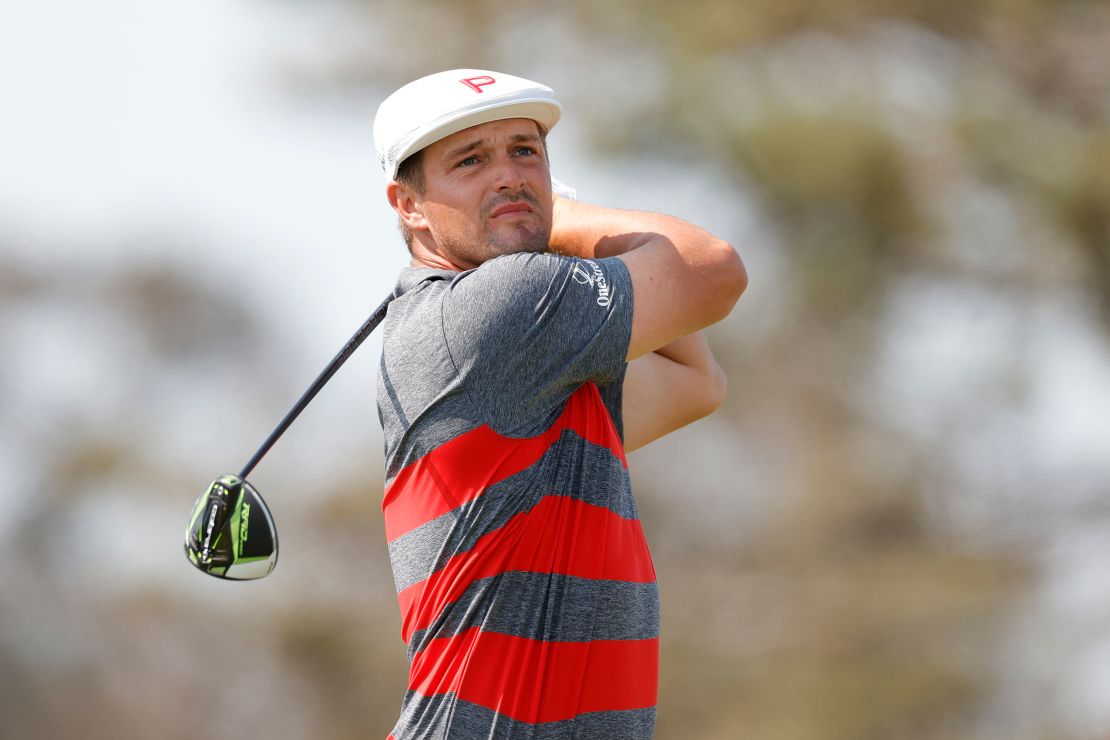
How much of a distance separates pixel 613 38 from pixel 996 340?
3.56 m

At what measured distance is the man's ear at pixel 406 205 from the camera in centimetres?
Result: 348

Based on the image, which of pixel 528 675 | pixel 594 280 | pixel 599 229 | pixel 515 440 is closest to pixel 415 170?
pixel 599 229

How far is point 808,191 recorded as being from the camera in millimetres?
11273

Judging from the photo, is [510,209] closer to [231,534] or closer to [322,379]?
[322,379]

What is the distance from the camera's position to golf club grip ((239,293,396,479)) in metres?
3.28

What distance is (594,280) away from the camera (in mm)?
3158

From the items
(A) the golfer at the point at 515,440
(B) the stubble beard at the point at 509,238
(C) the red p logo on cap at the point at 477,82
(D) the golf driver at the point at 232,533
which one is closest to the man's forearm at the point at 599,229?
(A) the golfer at the point at 515,440

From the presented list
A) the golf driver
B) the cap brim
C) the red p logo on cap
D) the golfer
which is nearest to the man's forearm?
the golfer

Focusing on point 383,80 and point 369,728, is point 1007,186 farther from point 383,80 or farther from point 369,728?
point 369,728

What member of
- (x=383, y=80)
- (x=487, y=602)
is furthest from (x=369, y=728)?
(x=487, y=602)

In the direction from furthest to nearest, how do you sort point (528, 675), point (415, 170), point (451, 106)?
1. point (415, 170)
2. point (451, 106)
3. point (528, 675)

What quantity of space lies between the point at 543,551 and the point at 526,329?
16.5 inches

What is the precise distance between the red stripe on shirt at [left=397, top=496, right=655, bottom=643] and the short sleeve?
7.1 inches

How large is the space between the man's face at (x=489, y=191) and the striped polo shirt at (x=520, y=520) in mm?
179
